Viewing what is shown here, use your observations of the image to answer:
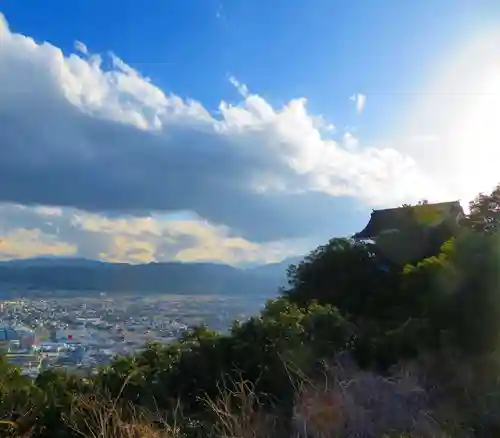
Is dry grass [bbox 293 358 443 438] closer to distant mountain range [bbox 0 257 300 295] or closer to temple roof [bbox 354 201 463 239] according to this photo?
temple roof [bbox 354 201 463 239]

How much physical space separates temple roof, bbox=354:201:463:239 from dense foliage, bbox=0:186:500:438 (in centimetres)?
749

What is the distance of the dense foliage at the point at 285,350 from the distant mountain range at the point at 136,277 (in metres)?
16.6

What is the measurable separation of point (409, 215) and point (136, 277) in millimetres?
15614

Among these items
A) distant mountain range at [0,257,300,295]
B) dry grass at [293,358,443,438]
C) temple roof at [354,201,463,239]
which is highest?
Result: temple roof at [354,201,463,239]

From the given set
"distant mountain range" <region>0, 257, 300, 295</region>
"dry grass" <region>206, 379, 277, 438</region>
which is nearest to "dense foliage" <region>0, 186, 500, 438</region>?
"dry grass" <region>206, 379, 277, 438</region>

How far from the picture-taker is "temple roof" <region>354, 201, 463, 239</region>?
1739 cm

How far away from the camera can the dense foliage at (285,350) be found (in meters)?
6.78

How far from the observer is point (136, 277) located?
1160 inches

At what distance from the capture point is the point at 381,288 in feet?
41.8

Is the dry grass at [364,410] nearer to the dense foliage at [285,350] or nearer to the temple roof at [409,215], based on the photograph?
the dense foliage at [285,350]

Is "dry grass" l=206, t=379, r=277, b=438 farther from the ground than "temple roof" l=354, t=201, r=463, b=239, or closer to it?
closer to it

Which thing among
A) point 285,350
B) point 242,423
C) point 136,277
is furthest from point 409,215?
point 136,277

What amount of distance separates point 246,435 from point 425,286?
21.7 feet

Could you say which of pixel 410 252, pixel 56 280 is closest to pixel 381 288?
pixel 410 252
